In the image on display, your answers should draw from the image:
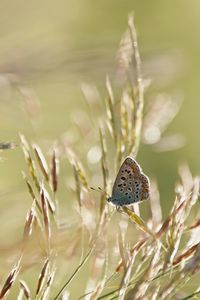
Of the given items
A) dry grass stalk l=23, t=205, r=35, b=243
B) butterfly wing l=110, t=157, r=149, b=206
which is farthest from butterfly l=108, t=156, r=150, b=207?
dry grass stalk l=23, t=205, r=35, b=243

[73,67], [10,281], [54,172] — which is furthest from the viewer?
[73,67]

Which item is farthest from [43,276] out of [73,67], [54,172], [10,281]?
[73,67]

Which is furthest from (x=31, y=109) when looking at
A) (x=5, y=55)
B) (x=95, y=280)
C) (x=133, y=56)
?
(x=95, y=280)

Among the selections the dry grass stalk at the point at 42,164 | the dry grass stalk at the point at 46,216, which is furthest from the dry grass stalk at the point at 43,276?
the dry grass stalk at the point at 42,164

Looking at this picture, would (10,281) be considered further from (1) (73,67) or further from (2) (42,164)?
(1) (73,67)

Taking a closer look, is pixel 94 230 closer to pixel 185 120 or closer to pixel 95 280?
pixel 95 280

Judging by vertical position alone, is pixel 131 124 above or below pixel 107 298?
above

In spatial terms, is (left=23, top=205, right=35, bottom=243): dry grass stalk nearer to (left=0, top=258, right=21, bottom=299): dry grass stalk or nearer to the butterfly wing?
(left=0, top=258, right=21, bottom=299): dry grass stalk

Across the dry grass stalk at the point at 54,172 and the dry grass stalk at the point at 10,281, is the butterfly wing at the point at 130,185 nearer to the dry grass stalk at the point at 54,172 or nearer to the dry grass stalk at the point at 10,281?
the dry grass stalk at the point at 54,172
